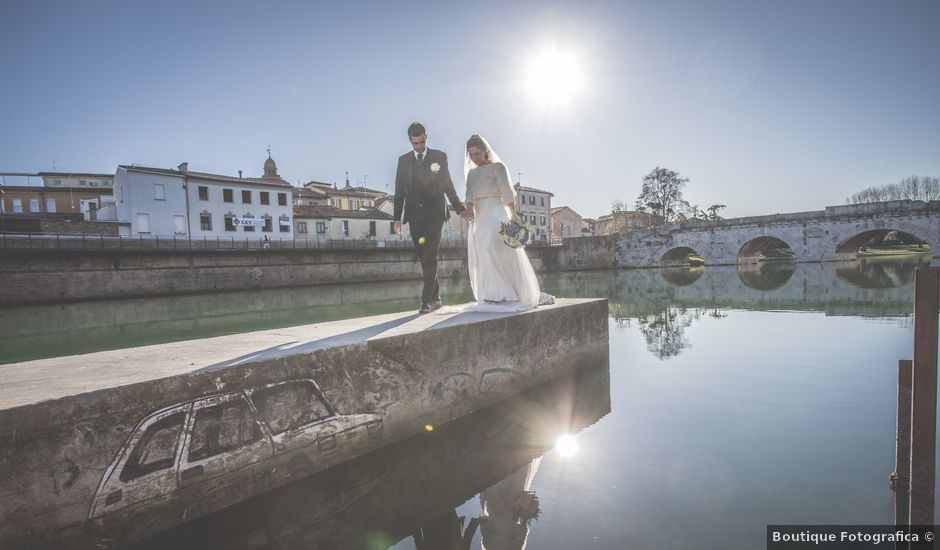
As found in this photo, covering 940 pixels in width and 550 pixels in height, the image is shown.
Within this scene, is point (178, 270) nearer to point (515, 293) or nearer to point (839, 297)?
point (515, 293)

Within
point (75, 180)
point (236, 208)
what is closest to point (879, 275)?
point (236, 208)

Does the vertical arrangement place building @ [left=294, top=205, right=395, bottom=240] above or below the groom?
above

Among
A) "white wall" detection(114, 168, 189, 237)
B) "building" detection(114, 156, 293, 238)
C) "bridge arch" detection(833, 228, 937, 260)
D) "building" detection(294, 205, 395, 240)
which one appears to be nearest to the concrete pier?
"white wall" detection(114, 168, 189, 237)

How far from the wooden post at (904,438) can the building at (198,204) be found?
46.4 metres

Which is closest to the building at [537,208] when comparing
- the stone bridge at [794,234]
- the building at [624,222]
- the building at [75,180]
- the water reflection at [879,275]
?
the building at [624,222]

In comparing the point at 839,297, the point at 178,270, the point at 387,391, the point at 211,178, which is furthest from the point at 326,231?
the point at 387,391

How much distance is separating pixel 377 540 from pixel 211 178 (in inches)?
1869

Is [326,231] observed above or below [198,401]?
above

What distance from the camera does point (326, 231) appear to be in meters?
51.4

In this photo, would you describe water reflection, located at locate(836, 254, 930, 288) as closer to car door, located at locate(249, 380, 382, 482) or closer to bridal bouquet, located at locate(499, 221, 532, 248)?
bridal bouquet, located at locate(499, 221, 532, 248)

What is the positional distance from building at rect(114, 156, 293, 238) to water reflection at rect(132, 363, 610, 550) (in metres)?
44.0

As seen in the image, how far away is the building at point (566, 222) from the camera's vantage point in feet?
298

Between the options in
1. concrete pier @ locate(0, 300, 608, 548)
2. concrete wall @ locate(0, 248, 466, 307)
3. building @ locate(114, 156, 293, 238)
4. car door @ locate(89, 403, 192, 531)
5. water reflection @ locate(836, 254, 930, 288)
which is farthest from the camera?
→ building @ locate(114, 156, 293, 238)

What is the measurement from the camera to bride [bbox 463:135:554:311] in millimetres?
5652
